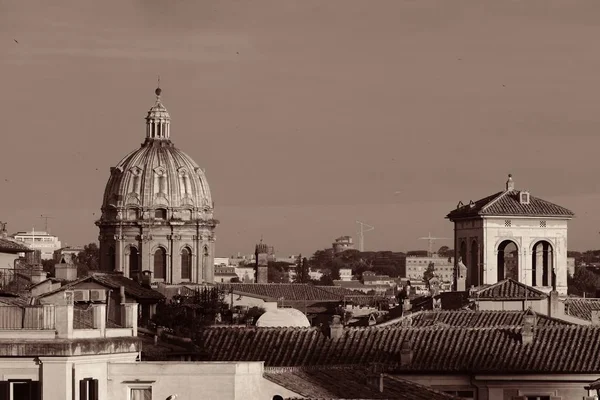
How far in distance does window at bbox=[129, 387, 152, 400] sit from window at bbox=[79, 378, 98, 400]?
1476 mm

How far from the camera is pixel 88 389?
46062 mm

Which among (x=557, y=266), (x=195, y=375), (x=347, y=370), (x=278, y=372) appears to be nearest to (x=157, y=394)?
(x=195, y=375)

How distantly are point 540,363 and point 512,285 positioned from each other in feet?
114

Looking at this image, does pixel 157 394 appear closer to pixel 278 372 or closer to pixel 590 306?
pixel 278 372

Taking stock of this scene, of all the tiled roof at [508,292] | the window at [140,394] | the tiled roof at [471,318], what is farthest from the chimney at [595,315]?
the window at [140,394]

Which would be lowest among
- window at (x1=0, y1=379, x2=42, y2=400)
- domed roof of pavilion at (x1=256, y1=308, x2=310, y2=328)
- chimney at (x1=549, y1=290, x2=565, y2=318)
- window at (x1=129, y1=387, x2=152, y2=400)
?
window at (x1=129, y1=387, x2=152, y2=400)

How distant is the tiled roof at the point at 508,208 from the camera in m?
124

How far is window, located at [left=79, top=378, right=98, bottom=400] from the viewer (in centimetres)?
4566

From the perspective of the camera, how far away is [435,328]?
75.6 metres

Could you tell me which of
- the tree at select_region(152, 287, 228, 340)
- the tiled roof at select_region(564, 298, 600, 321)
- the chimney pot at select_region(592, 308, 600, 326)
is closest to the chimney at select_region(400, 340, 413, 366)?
the tree at select_region(152, 287, 228, 340)

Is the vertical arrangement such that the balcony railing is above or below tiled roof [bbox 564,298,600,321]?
below

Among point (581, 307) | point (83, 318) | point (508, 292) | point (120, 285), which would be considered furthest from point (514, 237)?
point (83, 318)

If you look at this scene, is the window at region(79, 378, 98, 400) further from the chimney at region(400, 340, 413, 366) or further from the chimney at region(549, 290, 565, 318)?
the chimney at region(549, 290, 565, 318)

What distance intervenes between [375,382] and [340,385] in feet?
5.14
